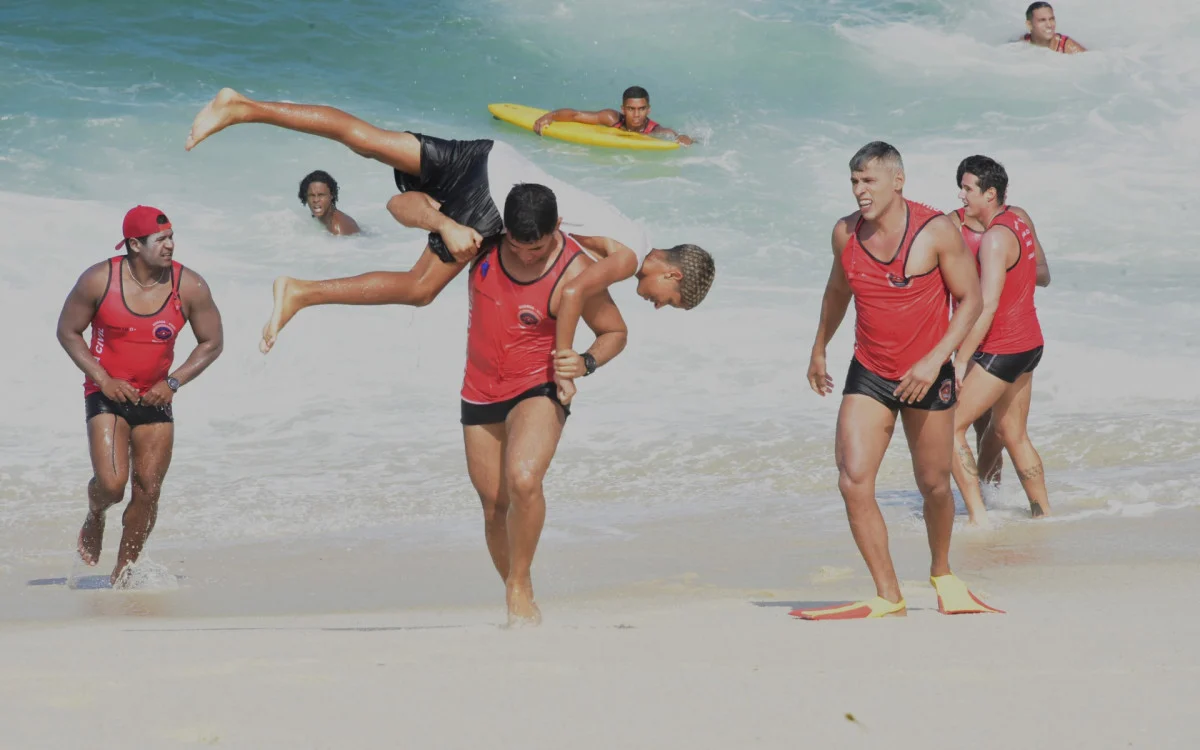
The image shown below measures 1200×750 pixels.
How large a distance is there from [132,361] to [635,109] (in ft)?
40.8

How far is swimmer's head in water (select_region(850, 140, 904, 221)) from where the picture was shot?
18.4 ft

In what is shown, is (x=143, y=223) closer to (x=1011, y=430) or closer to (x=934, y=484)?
(x=934, y=484)

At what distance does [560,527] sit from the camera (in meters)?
8.40

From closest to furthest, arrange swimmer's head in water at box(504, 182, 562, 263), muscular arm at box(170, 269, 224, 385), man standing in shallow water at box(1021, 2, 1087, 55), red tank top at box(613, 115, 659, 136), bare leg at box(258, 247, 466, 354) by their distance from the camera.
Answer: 1. swimmer's head in water at box(504, 182, 562, 263)
2. bare leg at box(258, 247, 466, 354)
3. muscular arm at box(170, 269, 224, 385)
4. red tank top at box(613, 115, 659, 136)
5. man standing in shallow water at box(1021, 2, 1087, 55)

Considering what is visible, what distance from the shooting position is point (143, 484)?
731cm

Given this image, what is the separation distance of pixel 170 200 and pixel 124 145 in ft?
6.29

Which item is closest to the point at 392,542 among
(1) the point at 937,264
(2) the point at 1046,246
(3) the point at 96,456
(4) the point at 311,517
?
(4) the point at 311,517

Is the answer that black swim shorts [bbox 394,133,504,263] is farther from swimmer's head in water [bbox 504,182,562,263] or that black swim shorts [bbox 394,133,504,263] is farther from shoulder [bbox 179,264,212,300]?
shoulder [bbox 179,264,212,300]

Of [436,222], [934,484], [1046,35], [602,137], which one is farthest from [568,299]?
[1046,35]

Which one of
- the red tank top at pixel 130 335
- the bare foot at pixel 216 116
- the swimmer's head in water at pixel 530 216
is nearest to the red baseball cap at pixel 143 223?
the red tank top at pixel 130 335

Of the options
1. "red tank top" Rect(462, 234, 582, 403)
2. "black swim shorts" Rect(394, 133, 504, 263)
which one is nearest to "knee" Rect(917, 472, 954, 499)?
"red tank top" Rect(462, 234, 582, 403)

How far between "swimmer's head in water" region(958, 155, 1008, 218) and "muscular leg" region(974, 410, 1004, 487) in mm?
1432

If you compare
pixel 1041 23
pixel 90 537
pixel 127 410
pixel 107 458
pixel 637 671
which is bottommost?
pixel 90 537

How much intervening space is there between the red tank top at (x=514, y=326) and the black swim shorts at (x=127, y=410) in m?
2.26
